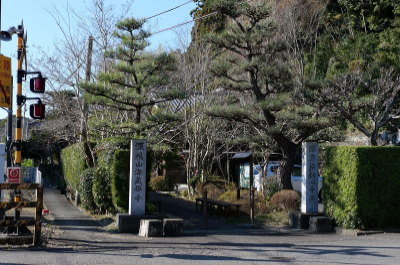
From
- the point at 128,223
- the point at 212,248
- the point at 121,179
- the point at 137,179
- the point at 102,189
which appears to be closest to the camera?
the point at 212,248

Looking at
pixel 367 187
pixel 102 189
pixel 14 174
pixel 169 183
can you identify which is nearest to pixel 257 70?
pixel 367 187

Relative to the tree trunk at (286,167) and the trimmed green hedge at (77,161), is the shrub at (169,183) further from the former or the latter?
the tree trunk at (286,167)

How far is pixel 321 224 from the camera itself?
1213cm

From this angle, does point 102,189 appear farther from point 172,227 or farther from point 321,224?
point 321,224

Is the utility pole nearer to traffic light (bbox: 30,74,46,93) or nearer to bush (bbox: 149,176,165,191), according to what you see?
traffic light (bbox: 30,74,46,93)

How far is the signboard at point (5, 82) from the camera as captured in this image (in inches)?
399

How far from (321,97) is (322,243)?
523cm

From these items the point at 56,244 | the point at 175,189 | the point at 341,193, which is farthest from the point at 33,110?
the point at 175,189

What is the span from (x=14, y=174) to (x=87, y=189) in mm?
5428

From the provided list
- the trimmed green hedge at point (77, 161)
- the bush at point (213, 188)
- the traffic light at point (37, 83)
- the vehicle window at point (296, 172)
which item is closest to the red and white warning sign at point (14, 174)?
the traffic light at point (37, 83)

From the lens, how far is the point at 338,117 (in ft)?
48.6

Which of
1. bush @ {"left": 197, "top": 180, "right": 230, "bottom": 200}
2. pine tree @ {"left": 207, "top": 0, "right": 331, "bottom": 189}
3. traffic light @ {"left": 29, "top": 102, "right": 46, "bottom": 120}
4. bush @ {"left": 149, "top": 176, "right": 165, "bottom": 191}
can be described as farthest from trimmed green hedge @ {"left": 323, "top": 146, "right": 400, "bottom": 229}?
bush @ {"left": 149, "top": 176, "right": 165, "bottom": 191}

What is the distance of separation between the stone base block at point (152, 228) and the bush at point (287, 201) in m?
5.25

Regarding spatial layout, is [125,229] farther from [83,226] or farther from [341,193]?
[341,193]
